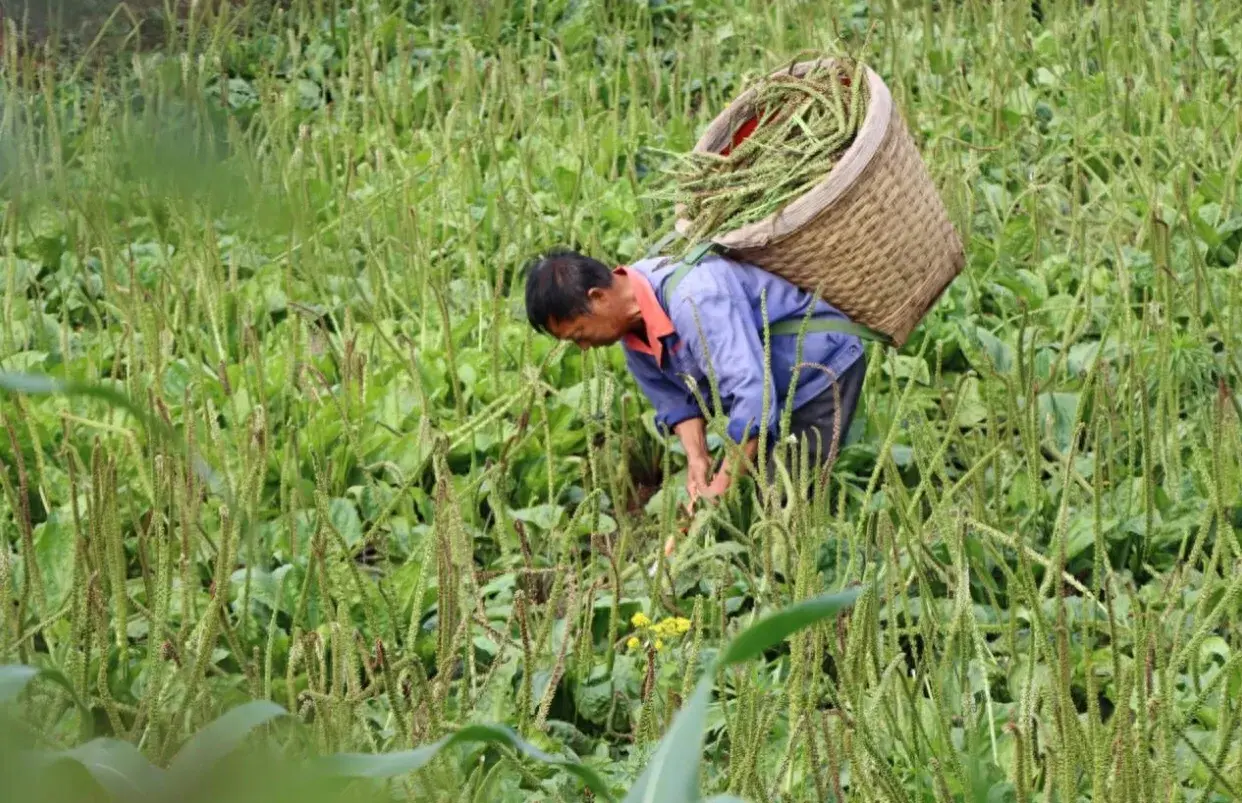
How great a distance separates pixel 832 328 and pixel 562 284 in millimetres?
445

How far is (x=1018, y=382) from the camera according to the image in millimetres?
2516

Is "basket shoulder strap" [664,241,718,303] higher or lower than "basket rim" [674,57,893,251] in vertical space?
lower

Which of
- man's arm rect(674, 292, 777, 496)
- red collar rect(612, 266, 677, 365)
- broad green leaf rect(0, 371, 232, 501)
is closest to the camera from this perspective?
broad green leaf rect(0, 371, 232, 501)

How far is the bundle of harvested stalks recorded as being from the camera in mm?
2654

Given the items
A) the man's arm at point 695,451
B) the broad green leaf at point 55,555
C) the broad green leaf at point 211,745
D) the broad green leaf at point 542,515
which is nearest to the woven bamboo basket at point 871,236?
the man's arm at point 695,451

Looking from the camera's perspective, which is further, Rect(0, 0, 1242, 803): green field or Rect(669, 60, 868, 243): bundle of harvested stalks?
Rect(669, 60, 868, 243): bundle of harvested stalks

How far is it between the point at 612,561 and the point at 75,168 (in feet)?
6.62

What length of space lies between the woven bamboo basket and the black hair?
22cm

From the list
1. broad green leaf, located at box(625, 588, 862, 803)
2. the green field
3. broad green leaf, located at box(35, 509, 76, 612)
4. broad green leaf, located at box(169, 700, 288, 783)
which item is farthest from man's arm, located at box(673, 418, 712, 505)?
broad green leaf, located at box(625, 588, 862, 803)

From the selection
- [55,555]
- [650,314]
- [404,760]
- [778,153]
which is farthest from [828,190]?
[404,760]

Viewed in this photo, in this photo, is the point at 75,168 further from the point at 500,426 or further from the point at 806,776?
the point at 806,776

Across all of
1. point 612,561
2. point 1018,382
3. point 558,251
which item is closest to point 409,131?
point 558,251

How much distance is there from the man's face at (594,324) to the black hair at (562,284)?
0.01 meters

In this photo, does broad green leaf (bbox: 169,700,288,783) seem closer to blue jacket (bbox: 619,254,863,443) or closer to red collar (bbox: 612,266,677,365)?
blue jacket (bbox: 619,254,863,443)
